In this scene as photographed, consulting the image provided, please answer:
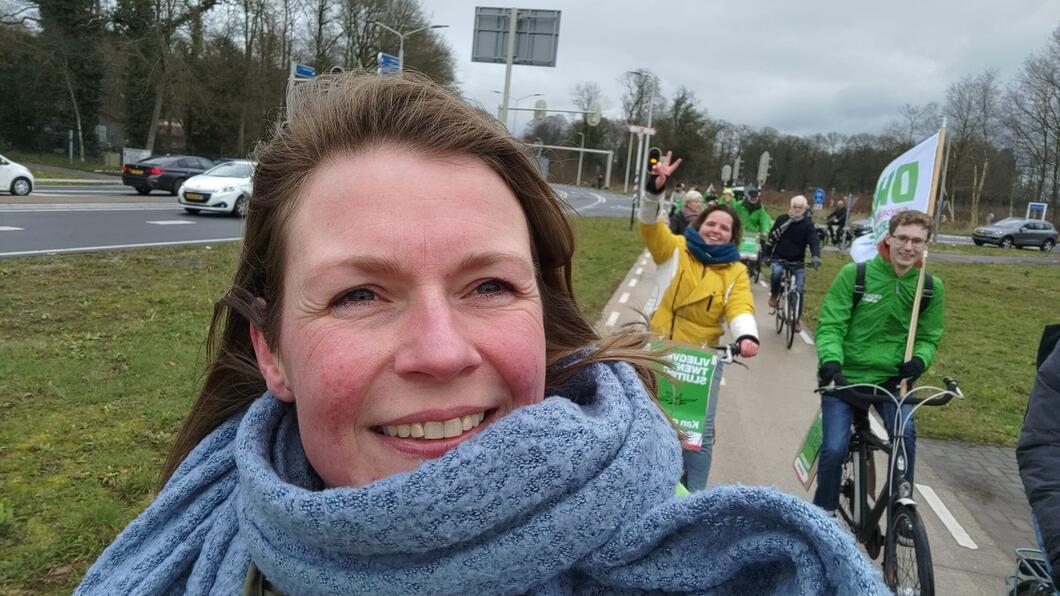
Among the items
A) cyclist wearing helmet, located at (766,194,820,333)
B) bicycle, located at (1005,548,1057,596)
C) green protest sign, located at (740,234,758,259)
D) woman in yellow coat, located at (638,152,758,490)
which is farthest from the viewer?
green protest sign, located at (740,234,758,259)

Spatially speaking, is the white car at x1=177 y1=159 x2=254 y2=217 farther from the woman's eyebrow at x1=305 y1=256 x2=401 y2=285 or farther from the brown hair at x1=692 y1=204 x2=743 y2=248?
the woman's eyebrow at x1=305 y1=256 x2=401 y2=285

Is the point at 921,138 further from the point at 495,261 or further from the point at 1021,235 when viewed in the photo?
the point at 495,261

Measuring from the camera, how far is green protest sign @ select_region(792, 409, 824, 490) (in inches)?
157

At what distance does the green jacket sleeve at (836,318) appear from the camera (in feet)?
13.1

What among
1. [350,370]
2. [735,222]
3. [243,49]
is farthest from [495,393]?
[243,49]

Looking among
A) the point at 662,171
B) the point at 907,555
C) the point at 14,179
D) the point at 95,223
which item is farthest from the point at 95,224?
the point at 907,555

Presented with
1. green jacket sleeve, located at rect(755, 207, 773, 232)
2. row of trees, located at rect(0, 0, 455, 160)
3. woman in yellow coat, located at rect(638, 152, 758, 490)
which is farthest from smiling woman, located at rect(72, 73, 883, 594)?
row of trees, located at rect(0, 0, 455, 160)

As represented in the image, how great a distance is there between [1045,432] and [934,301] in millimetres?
1998

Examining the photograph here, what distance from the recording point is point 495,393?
1022mm

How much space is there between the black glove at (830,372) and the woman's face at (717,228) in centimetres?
140

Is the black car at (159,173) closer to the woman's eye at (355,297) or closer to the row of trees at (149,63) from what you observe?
the row of trees at (149,63)

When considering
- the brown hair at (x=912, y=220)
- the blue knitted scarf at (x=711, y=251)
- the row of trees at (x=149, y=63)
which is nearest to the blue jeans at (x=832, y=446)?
the brown hair at (x=912, y=220)

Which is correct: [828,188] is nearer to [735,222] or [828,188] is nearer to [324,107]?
[735,222]

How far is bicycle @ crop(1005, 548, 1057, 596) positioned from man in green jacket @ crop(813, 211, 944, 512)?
124 centimetres
